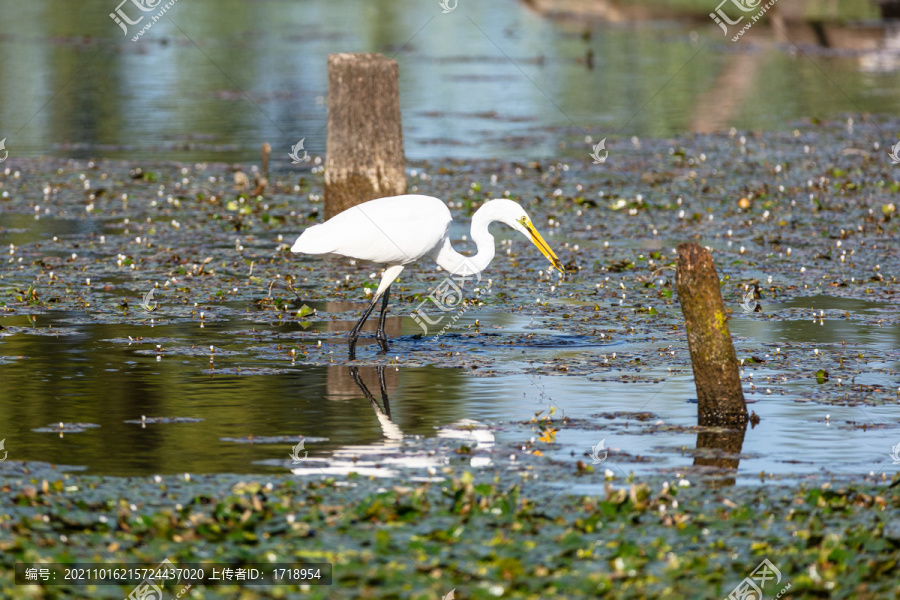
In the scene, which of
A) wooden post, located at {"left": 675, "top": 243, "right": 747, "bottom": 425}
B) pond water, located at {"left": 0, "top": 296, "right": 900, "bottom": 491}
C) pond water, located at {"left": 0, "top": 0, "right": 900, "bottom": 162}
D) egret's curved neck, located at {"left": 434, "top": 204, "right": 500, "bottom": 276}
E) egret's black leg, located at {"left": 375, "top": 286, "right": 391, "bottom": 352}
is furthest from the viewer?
pond water, located at {"left": 0, "top": 0, "right": 900, "bottom": 162}

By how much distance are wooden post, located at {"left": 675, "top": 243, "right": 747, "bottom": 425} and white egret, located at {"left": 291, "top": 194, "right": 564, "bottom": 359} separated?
2.70m

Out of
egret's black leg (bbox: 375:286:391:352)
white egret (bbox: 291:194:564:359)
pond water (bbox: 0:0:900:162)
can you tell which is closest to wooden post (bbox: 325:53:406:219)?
white egret (bbox: 291:194:564:359)

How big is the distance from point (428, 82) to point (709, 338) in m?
27.5

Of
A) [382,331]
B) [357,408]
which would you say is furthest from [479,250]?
[357,408]

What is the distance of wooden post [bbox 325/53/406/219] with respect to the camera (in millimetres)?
16484

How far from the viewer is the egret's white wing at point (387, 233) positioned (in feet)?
41.0

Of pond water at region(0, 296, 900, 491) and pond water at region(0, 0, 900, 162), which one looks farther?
pond water at region(0, 0, 900, 162)

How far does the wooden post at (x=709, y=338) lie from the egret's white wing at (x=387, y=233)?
10.8 feet

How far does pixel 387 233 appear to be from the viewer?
12.5 meters

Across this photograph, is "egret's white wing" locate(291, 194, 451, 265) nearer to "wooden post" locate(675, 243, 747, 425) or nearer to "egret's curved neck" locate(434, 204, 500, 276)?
"egret's curved neck" locate(434, 204, 500, 276)

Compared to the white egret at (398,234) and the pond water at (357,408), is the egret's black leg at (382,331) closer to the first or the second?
the white egret at (398,234)

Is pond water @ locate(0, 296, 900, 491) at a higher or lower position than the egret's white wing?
lower

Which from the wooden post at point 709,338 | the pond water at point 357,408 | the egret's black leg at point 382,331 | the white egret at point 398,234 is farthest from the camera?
the white egret at point 398,234

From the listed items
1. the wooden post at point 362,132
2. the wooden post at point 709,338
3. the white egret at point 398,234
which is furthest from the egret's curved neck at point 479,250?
the wooden post at point 362,132
